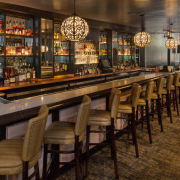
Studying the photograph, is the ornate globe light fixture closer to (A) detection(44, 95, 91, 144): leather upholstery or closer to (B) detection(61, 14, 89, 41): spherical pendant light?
(B) detection(61, 14, 89, 41): spherical pendant light

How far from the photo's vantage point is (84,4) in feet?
14.6

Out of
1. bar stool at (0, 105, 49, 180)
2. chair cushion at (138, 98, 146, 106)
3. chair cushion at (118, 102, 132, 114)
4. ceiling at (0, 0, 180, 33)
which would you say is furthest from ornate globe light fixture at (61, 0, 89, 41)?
bar stool at (0, 105, 49, 180)

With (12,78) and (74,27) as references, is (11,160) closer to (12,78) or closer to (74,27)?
(74,27)

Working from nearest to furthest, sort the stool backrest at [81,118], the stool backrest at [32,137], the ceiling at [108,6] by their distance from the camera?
the stool backrest at [32,137] → the stool backrest at [81,118] → the ceiling at [108,6]

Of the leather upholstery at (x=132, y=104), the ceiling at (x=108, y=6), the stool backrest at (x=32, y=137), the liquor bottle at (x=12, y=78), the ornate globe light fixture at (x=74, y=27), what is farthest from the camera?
the liquor bottle at (x=12, y=78)

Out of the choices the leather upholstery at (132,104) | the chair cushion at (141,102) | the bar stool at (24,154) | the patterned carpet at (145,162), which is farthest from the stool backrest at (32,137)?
the chair cushion at (141,102)

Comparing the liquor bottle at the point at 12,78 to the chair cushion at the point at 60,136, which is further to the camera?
Answer: the liquor bottle at the point at 12,78

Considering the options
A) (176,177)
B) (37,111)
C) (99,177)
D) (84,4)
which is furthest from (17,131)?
(84,4)

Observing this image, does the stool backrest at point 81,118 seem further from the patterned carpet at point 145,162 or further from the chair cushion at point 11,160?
the patterned carpet at point 145,162

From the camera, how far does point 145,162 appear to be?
9.62ft

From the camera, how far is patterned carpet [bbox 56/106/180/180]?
257 centimetres

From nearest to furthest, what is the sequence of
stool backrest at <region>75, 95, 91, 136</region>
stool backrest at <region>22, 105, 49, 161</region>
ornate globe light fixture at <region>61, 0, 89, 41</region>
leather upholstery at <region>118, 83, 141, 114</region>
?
stool backrest at <region>22, 105, 49, 161</region>
stool backrest at <region>75, 95, 91, 136</region>
leather upholstery at <region>118, 83, 141, 114</region>
ornate globe light fixture at <region>61, 0, 89, 41</region>

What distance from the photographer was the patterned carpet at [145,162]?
2573mm

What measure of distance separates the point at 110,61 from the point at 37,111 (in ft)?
19.6
